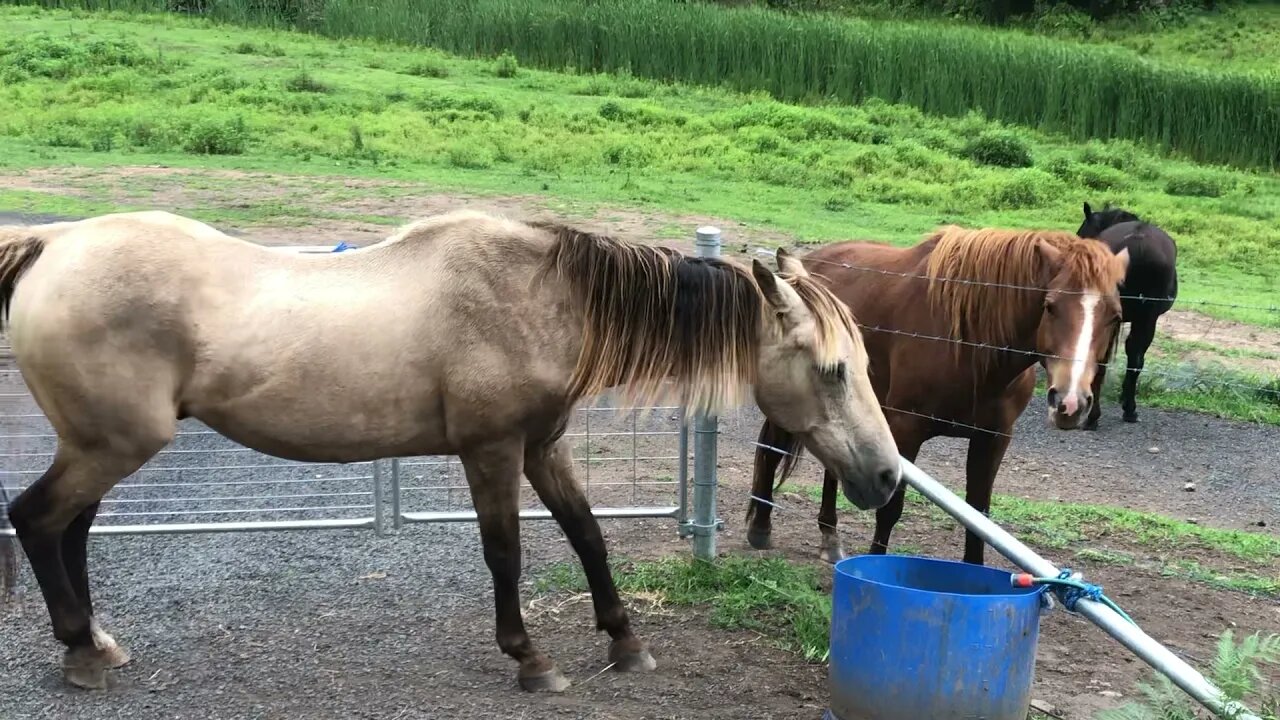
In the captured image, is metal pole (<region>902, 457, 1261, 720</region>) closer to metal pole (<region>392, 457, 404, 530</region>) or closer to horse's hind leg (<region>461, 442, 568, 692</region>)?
horse's hind leg (<region>461, 442, 568, 692</region>)

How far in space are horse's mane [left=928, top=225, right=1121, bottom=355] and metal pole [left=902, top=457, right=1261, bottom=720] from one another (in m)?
1.01

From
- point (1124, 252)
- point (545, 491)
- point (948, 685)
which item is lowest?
point (948, 685)

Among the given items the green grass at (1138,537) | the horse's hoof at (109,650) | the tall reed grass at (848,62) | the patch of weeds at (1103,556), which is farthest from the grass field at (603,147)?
the horse's hoof at (109,650)

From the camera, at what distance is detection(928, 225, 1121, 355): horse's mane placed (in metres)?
4.32

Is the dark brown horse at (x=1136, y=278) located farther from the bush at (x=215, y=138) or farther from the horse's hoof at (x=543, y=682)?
the bush at (x=215, y=138)

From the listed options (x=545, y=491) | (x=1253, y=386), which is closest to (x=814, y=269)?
(x=545, y=491)

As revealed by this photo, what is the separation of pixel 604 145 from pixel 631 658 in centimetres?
1258

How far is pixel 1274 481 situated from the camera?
283 inches

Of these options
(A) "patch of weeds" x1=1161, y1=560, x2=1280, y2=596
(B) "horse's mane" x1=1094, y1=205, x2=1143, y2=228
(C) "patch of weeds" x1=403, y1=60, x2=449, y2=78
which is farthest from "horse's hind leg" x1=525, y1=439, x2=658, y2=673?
(C) "patch of weeds" x1=403, y1=60, x2=449, y2=78

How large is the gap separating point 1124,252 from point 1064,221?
957cm

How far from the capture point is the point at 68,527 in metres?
4.05

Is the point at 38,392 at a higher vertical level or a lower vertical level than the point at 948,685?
higher

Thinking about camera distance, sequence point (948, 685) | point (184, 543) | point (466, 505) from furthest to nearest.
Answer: point (466, 505) < point (184, 543) < point (948, 685)

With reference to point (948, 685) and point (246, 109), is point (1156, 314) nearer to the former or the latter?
point (948, 685)
